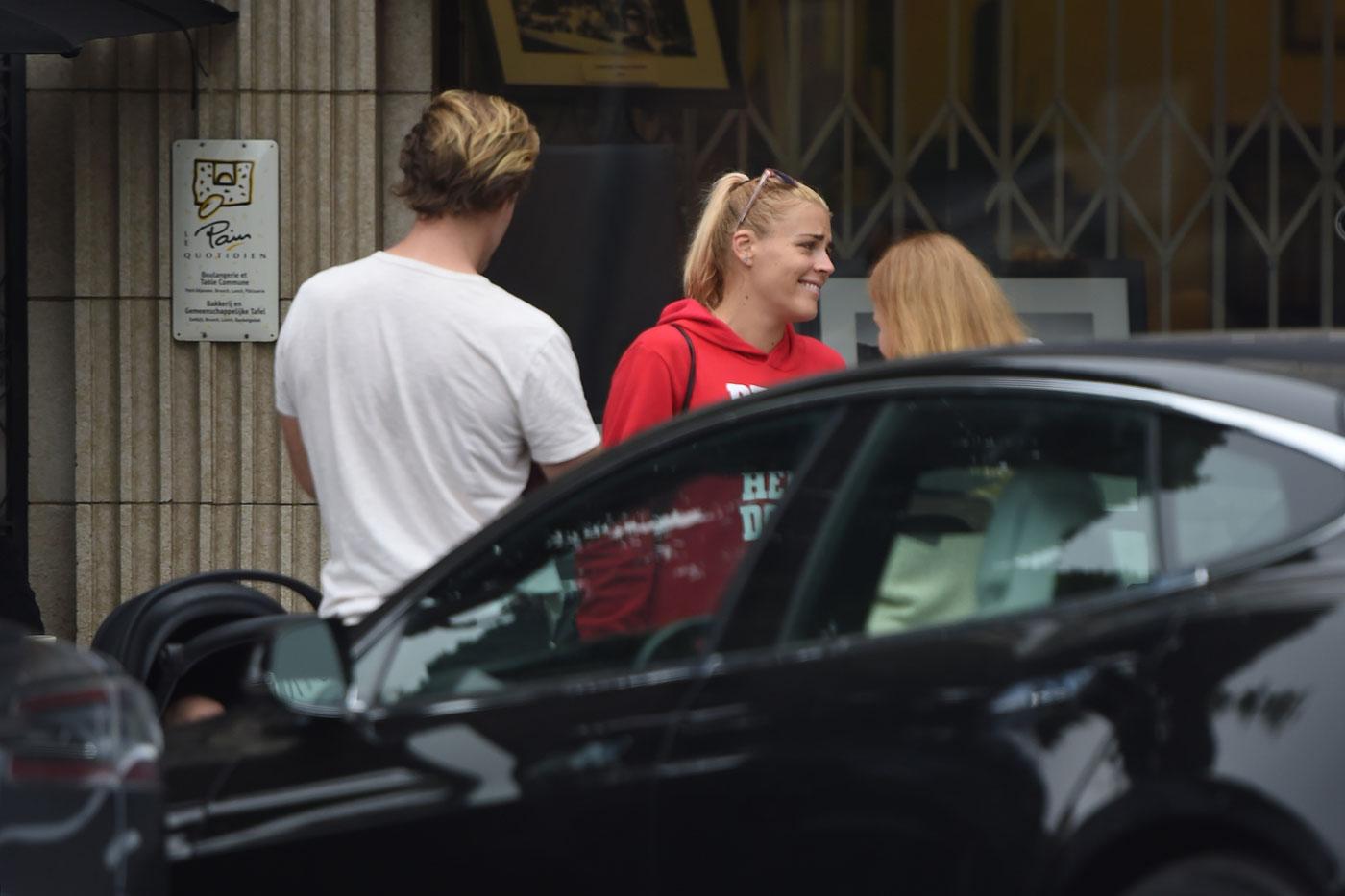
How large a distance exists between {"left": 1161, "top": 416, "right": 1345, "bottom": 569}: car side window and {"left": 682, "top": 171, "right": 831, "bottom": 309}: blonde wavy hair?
219 centimetres

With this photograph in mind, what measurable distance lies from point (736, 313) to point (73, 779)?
6.98 ft

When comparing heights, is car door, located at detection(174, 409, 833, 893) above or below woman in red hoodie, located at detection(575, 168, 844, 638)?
below

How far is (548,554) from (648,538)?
167 mm

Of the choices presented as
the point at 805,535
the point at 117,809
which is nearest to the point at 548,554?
the point at 805,535

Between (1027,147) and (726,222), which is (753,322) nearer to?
(726,222)

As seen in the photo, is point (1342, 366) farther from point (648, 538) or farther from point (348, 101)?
point (348, 101)

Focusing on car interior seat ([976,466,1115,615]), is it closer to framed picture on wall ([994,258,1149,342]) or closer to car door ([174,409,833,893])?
car door ([174,409,833,893])

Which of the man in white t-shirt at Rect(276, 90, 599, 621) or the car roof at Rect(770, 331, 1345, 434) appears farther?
the man in white t-shirt at Rect(276, 90, 599, 621)

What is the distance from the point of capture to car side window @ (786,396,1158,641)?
2.43 meters

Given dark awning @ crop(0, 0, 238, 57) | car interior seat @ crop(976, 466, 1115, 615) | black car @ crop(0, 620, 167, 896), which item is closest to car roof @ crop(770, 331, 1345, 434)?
car interior seat @ crop(976, 466, 1115, 615)

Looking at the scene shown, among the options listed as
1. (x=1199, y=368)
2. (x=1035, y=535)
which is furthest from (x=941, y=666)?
(x=1199, y=368)

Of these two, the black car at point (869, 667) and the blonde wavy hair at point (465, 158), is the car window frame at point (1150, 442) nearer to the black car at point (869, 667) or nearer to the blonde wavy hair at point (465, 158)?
the black car at point (869, 667)

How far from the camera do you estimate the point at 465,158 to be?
3.49 m

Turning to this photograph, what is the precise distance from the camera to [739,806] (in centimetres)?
246
